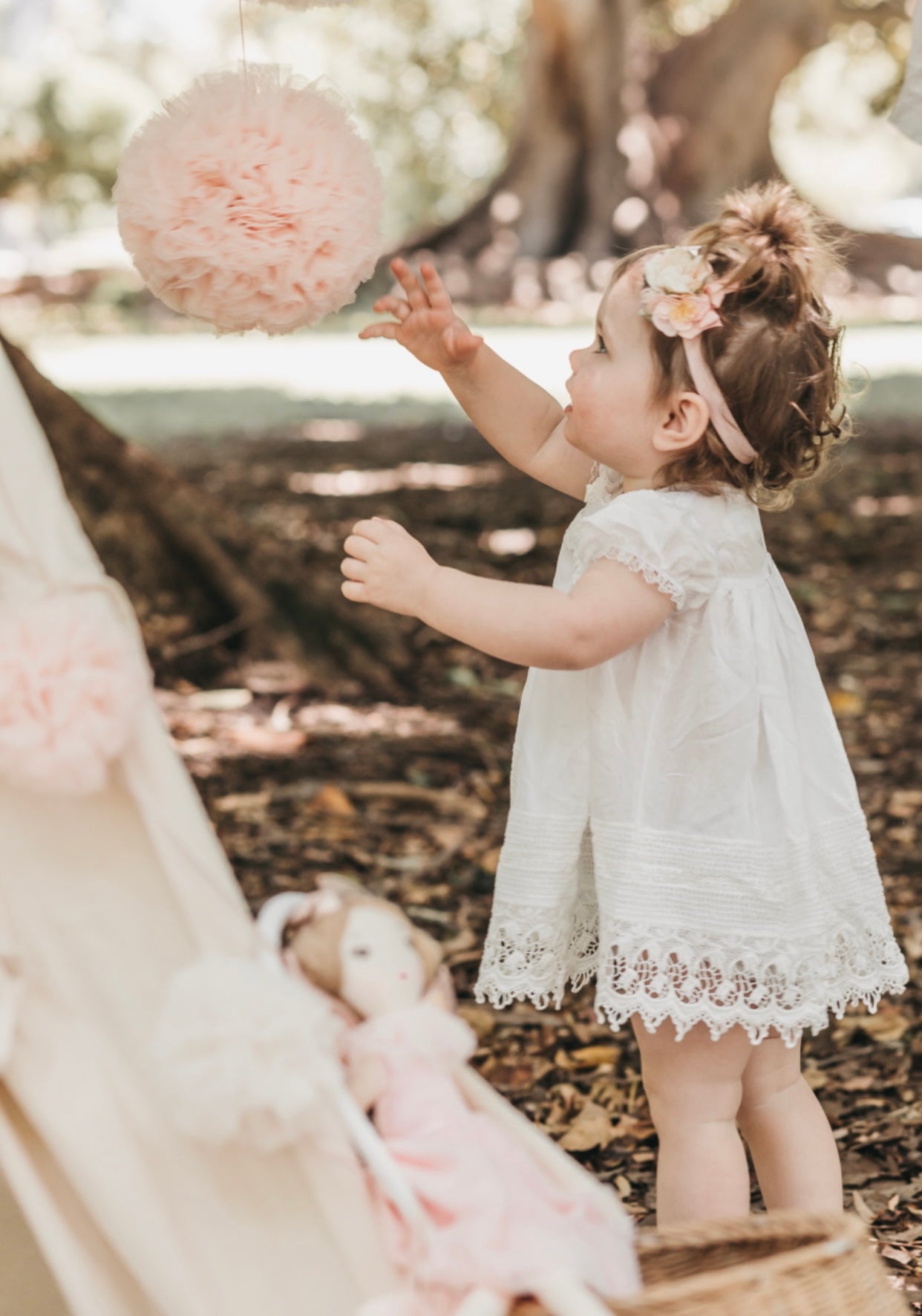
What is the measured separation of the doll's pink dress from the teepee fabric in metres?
0.06

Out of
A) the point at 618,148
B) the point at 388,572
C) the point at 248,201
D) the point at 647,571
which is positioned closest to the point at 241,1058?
the point at 388,572

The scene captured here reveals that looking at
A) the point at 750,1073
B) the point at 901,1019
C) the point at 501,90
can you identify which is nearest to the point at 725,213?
the point at 750,1073

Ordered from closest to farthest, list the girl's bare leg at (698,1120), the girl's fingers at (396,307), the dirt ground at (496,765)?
the girl's bare leg at (698,1120) < the girl's fingers at (396,307) < the dirt ground at (496,765)

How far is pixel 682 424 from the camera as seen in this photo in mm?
1956

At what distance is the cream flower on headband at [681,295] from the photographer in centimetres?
190

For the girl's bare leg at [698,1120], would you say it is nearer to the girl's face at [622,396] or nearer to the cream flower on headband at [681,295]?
the girl's face at [622,396]

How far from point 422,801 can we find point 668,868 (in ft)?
7.59

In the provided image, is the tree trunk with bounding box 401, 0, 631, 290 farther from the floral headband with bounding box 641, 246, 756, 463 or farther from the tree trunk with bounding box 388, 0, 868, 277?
the floral headband with bounding box 641, 246, 756, 463

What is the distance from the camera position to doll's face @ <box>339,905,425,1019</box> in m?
1.42

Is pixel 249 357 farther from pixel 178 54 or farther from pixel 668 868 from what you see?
pixel 178 54

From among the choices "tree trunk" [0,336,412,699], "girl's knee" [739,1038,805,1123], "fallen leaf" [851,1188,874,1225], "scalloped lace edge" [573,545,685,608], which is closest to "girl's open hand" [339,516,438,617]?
"scalloped lace edge" [573,545,685,608]

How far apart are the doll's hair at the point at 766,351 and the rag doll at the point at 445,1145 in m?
0.81

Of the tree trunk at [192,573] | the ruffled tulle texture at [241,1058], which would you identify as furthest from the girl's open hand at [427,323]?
the tree trunk at [192,573]

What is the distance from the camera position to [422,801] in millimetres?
4246
